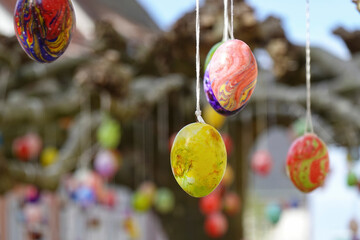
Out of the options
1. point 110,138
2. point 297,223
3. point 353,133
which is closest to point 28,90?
point 110,138

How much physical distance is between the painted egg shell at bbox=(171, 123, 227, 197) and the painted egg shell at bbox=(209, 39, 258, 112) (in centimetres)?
5

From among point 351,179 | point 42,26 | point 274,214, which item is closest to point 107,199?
point 274,214

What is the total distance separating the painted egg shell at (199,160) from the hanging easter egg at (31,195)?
252 centimetres

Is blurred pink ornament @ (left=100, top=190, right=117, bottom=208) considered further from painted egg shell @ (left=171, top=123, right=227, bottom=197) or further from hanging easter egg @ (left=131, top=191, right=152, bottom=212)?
painted egg shell @ (left=171, top=123, right=227, bottom=197)

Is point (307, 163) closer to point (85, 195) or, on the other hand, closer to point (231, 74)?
point (231, 74)

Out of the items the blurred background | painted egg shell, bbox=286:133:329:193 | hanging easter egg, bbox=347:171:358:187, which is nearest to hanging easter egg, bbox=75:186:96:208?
the blurred background

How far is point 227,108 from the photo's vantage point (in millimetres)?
793

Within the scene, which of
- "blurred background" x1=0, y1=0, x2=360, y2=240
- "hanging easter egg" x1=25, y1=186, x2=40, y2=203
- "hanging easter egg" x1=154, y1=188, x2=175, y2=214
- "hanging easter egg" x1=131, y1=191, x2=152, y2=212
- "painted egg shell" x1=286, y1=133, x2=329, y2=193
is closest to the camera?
"painted egg shell" x1=286, y1=133, x2=329, y2=193

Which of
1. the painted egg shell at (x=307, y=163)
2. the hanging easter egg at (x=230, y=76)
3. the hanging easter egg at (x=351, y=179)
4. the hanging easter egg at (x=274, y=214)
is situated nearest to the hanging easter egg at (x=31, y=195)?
the hanging easter egg at (x=274, y=214)

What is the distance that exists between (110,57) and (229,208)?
5.74 ft

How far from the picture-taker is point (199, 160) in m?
0.75

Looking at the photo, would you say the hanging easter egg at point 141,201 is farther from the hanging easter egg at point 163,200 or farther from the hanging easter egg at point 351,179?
the hanging easter egg at point 351,179

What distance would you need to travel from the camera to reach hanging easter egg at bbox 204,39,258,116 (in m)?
0.78

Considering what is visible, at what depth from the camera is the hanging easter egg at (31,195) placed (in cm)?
314
